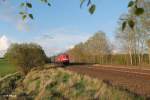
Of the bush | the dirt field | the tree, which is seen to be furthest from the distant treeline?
the dirt field

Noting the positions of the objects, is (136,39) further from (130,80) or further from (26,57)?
(130,80)

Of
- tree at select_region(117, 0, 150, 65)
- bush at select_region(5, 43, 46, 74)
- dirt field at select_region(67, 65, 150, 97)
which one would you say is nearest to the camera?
dirt field at select_region(67, 65, 150, 97)

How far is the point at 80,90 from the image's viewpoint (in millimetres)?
16906

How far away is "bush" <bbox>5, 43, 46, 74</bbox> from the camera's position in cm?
3869

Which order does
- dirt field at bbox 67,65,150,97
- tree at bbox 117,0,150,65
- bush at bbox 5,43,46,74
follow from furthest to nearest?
tree at bbox 117,0,150,65 → bush at bbox 5,43,46,74 → dirt field at bbox 67,65,150,97

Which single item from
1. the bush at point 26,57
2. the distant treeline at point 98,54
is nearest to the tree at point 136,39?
the distant treeline at point 98,54

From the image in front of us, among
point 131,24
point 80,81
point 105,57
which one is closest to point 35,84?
point 80,81

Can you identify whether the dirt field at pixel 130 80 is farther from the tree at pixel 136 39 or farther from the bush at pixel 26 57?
the tree at pixel 136 39

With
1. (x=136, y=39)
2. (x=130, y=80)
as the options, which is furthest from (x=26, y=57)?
(x=136, y=39)

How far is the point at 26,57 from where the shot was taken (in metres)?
39.0

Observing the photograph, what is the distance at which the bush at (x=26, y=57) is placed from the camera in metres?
38.7

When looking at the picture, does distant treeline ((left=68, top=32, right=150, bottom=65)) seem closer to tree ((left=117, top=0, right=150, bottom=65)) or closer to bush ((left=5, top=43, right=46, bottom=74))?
tree ((left=117, top=0, right=150, bottom=65))

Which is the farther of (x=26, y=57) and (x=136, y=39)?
(x=136, y=39)

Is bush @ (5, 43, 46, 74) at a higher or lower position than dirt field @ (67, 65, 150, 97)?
higher
